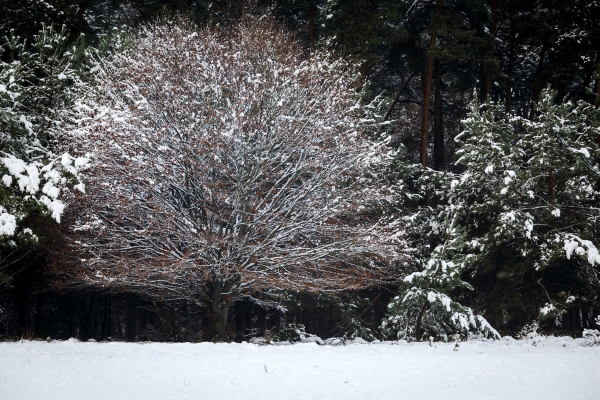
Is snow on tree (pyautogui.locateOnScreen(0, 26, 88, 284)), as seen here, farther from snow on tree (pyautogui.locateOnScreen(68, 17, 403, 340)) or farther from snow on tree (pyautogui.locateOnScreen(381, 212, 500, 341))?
snow on tree (pyautogui.locateOnScreen(381, 212, 500, 341))

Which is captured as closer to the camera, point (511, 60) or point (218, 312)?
point (218, 312)

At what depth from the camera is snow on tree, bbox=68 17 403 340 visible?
13.5 metres

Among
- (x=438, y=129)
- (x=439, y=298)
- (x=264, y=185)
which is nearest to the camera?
(x=439, y=298)

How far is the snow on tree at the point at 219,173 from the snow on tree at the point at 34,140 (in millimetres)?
1356

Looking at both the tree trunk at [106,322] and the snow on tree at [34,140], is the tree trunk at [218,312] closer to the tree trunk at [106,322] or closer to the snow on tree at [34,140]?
the snow on tree at [34,140]

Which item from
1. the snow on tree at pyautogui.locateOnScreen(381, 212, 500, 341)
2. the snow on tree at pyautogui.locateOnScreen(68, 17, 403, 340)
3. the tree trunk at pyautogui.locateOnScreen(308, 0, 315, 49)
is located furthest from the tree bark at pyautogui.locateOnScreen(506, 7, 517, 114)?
the snow on tree at pyautogui.locateOnScreen(381, 212, 500, 341)

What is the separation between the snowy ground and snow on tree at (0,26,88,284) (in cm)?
299

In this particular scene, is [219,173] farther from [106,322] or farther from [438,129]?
[438,129]

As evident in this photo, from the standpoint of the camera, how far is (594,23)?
1764 centimetres

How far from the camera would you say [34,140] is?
14617 mm

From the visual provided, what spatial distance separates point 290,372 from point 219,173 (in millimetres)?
6869

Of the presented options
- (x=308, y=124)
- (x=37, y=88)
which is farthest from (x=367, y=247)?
(x=37, y=88)

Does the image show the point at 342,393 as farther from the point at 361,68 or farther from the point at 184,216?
the point at 361,68

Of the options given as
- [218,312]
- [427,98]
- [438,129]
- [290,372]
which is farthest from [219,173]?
[438,129]
